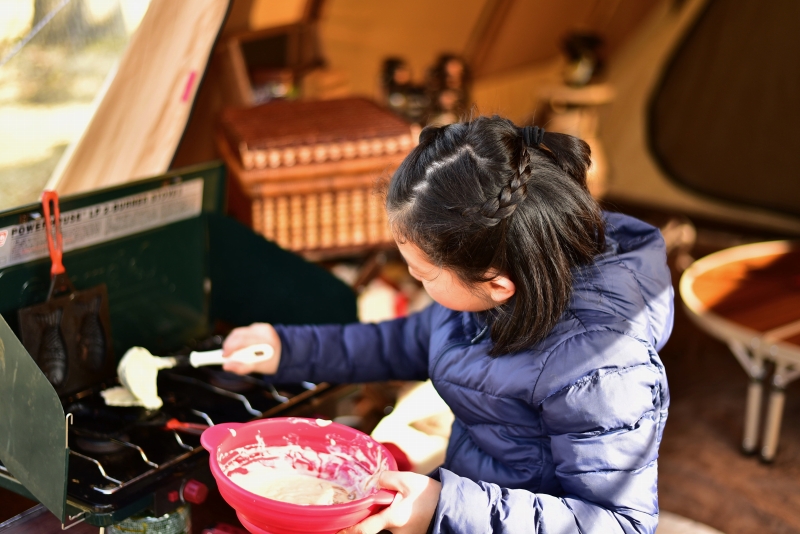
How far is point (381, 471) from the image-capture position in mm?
951

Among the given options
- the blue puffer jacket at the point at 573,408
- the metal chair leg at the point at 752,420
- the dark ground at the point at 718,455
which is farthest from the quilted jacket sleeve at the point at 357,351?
the metal chair leg at the point at 752,420

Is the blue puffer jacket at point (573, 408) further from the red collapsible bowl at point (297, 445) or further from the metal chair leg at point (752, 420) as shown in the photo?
the metal chair leg at point (752, 420)

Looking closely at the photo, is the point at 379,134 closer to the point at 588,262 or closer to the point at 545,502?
the point at 588,262

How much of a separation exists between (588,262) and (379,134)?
0.88 metres

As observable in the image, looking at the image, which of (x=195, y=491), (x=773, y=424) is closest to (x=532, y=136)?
(x=195, y=491)

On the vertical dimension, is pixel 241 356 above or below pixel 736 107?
above

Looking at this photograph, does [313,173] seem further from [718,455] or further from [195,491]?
[718,455]

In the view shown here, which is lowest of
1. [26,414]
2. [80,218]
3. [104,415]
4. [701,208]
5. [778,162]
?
[701,208]

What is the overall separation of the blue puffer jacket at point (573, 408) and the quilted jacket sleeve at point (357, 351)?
123 mm

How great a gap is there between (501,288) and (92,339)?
645 millimetres

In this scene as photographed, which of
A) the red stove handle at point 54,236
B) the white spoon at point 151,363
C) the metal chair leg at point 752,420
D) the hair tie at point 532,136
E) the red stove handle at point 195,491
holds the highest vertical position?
the hair tie at point 532,136

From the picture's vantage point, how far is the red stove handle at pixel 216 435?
38.7 inches

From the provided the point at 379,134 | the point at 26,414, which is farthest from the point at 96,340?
the point at 379,134

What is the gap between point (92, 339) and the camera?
4.03 ft
